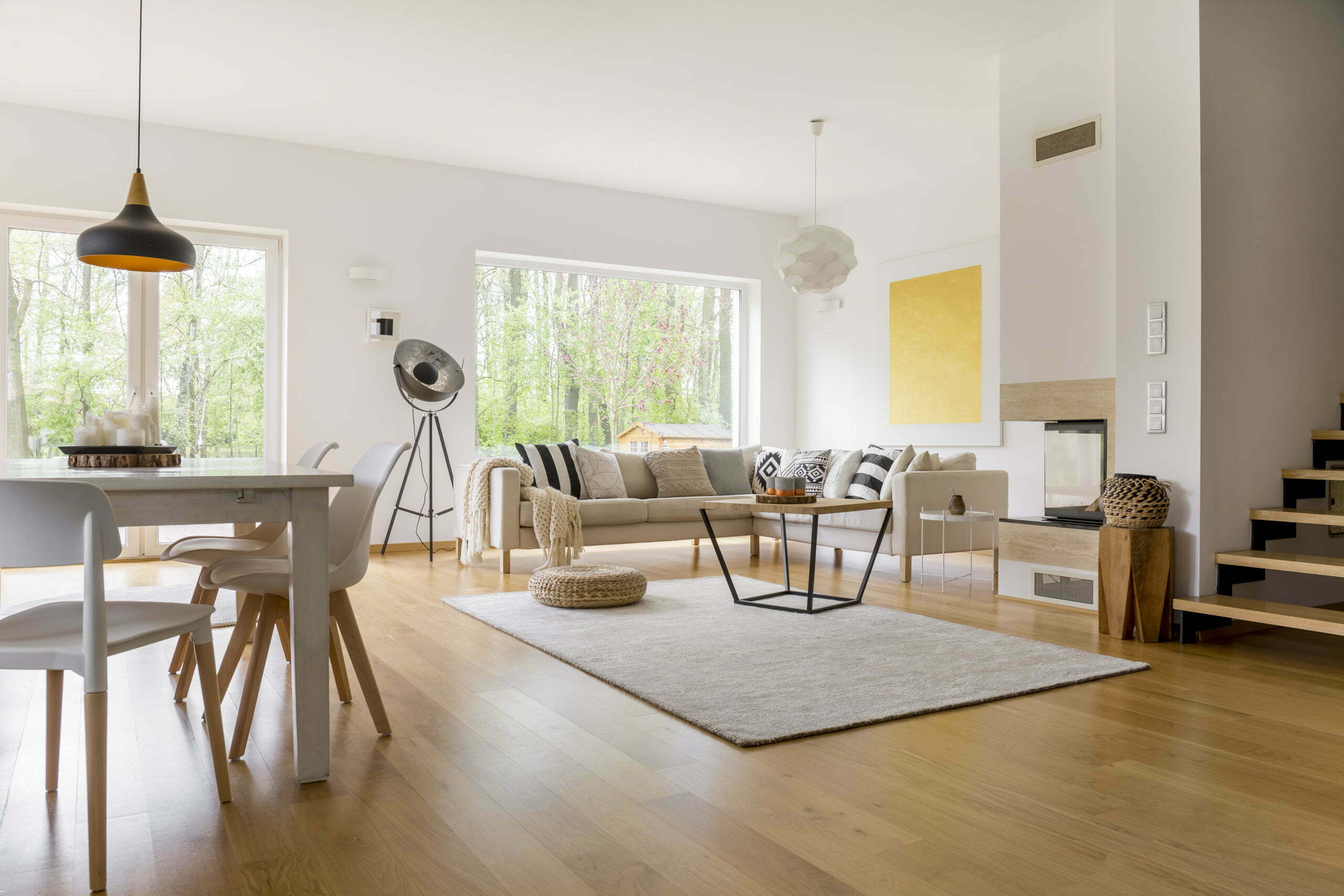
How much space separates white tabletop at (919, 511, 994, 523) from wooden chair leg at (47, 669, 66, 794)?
13.5ft

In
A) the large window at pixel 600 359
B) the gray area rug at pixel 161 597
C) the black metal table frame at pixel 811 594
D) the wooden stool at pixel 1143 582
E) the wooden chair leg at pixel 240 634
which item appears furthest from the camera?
the large window at pixel 600 359

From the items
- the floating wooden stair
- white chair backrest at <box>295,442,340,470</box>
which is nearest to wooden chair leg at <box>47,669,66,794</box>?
white chair backrest at <box>295,442,340,470</box>

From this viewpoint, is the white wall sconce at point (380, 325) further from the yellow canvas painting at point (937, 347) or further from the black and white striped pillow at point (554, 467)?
the yellow canvas painting at point (937, 347)

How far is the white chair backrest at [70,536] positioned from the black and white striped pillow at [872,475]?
4633mm

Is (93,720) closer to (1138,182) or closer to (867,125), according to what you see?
(1138,182)

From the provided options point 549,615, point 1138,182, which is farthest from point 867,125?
point 549,615

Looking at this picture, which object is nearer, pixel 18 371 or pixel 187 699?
pixel 187 699

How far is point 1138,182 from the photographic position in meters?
4.11

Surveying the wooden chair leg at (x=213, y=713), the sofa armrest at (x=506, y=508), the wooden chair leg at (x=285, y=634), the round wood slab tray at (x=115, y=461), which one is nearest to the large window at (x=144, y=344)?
the sofa armrest at (x=506, y=508)

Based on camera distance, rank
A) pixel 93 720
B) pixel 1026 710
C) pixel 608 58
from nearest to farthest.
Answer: pixel 93 720 < pixel 1026 710 < pixel 608 58

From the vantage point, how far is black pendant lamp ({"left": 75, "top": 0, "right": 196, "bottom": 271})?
3222mm

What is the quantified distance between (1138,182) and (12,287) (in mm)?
6410

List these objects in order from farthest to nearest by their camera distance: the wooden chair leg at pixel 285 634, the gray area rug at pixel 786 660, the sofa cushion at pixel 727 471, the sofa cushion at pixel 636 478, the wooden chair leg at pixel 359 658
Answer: the sofa cushion at pixel 727 471, the sofa cushion at pixel 636 478, the wooden chair leg at pixel 285 634, the gray area rug at pixel 786 660, the wooden chair leg at pixel 359 658

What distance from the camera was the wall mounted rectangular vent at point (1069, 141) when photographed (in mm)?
4539
